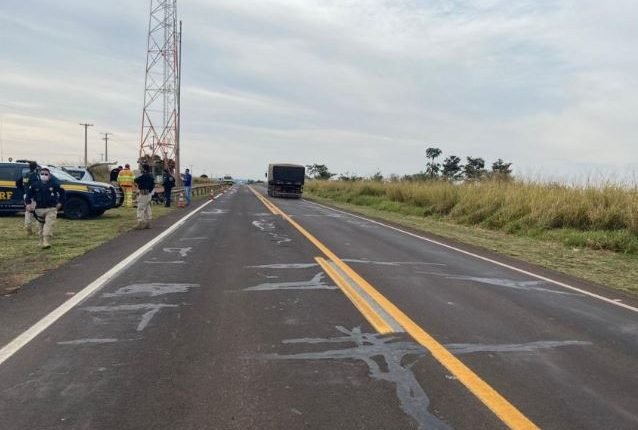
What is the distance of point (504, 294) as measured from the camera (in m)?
8.16

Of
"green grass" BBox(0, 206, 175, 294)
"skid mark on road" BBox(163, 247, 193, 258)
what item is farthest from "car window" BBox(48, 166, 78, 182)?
"skid mark on road" BBox(163, 247, 193, 258)

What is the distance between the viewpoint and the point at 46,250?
11.6m

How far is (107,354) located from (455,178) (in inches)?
1130

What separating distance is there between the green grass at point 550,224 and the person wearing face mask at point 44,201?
10336 mm

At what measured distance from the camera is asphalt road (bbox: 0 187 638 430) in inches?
154

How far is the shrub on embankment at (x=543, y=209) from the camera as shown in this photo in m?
16.3

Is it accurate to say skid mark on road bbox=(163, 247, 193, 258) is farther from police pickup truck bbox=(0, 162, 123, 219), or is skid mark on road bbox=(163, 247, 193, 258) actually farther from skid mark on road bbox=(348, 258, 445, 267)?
police pickup truck bbox=(0, 162, 123, 219)

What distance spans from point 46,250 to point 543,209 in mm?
15532

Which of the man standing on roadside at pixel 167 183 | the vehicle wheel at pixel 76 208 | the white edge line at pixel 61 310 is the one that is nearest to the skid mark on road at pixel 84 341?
the white edge line at pixel 61 310

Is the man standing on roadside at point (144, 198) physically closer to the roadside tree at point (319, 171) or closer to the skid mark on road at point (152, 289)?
the skid mark on road at point (152, 289)

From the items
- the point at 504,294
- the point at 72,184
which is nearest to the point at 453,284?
the point at 504,294

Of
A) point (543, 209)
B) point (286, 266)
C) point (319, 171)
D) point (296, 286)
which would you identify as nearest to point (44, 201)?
point (286, 266)

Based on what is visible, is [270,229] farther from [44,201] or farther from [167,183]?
[167,183]

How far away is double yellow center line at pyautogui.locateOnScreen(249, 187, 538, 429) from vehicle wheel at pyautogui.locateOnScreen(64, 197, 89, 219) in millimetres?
11425
